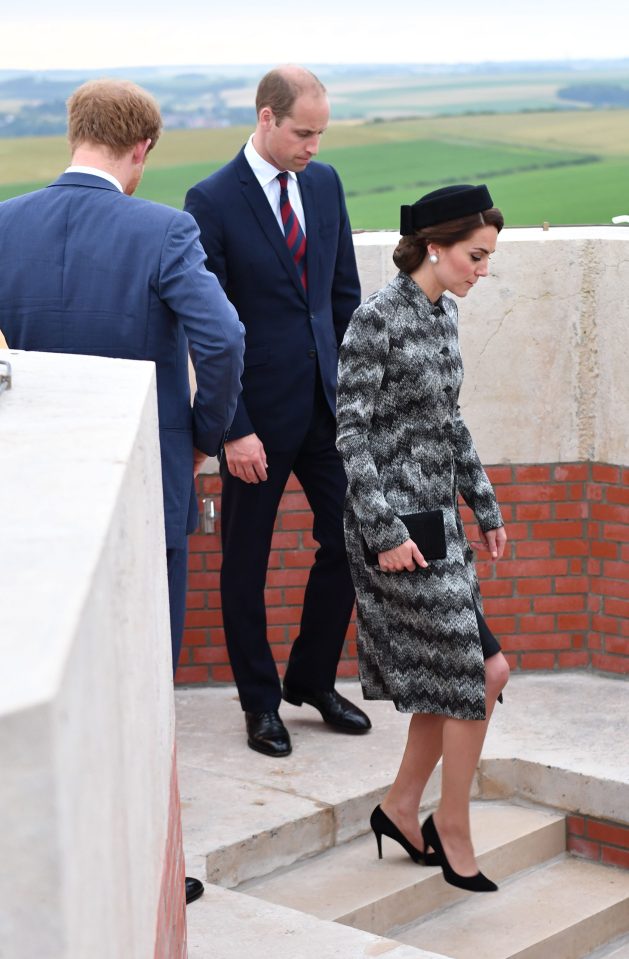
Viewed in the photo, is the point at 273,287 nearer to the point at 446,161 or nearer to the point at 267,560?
the point at 267,560

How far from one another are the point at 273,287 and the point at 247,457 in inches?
20.3

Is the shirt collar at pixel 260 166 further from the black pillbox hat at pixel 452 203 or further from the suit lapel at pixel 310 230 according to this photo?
the black pillbox hat at pixel 452 203

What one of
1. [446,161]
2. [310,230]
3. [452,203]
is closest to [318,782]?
[310,230]

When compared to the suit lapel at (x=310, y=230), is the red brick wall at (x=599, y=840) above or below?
below

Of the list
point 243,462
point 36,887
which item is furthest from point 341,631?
point 36,887

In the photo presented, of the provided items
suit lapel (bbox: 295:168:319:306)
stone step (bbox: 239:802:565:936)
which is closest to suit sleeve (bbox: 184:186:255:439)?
suit lapel (bbox: 295:168:319:306)

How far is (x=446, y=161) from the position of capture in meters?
7.86

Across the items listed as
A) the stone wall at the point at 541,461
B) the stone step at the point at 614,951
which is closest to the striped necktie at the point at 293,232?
the stone wall at the point at 541,461

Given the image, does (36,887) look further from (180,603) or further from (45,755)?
(180,603)

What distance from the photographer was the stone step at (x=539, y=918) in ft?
12.1

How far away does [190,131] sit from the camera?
293 inches

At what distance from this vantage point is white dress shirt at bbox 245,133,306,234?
13.4ft

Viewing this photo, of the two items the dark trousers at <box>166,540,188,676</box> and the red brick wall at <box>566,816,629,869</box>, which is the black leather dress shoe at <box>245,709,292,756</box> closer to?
the red brick wall at <box>566,816,629,869</box>

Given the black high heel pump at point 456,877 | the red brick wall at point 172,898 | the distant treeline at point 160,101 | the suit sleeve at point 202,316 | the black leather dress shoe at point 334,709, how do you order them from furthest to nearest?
the distant treeline at point 160,101, the black leather dress shoe at point 334,709, the black high heel pump at point 456,877, the suit sleeve at point 202,316, the red brick wall at point 172,898
